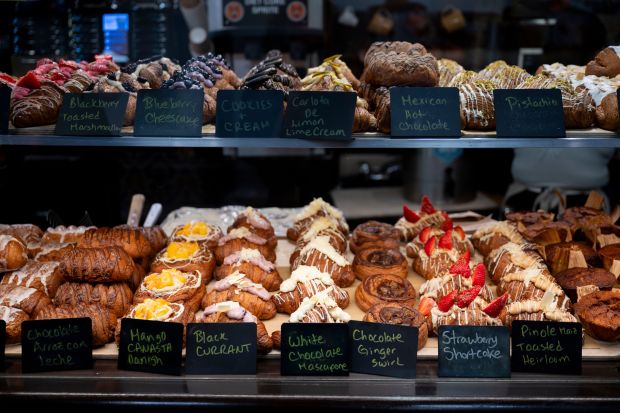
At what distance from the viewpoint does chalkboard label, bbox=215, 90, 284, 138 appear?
2289 mm

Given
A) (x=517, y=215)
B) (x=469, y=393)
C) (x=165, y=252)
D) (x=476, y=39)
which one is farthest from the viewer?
(x=476, y=39)

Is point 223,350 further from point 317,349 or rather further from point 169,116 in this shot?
point 169,116

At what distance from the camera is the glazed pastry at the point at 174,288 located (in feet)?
8.50

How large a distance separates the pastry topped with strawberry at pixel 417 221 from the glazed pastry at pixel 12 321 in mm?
2043

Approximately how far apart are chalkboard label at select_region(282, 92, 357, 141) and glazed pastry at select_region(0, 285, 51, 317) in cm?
127

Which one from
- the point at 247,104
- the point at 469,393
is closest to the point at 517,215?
the point at 469,393

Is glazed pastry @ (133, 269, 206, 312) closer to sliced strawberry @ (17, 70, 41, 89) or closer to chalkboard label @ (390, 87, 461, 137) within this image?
sliced strawberry @ (17, 70, 41, 89)

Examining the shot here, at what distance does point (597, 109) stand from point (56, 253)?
8.17 feet

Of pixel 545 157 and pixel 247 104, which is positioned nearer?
pixel 247 104

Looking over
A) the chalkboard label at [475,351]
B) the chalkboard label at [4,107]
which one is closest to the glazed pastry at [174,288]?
the chalkboard label at [4,107]

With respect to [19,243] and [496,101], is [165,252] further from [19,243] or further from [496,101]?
[496,101]

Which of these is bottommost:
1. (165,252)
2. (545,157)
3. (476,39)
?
(165,252)

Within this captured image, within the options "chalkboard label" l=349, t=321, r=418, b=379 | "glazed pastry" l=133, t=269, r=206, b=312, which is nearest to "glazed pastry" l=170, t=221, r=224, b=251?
"glazed pastry" l=133, t=269, r=206, b=312

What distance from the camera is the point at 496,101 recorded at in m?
2.28
